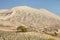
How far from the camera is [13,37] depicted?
36938 millimetres

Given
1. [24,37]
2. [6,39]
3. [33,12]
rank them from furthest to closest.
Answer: [33,12] → [24,37] → [6,39]

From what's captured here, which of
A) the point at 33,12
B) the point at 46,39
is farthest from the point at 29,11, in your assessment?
the point at 46,39

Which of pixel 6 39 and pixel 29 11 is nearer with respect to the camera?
pixel 6 39

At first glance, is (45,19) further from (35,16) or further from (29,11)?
(29,11)

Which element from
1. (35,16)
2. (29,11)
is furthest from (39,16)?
(29,11)

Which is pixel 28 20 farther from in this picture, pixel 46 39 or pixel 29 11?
pixel 46 39

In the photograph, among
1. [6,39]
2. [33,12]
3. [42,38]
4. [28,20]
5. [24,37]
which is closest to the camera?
[6,39]

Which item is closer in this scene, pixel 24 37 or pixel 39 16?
pixel 24 37

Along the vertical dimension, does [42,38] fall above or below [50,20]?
below

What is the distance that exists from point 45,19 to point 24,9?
2463cm

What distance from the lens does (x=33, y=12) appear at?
518ft

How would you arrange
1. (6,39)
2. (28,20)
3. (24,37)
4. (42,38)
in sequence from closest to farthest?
(6,39) → (24,37) → (42,38) → (28,20)

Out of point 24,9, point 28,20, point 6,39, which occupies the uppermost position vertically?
point 24,9

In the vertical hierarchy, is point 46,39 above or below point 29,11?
below
